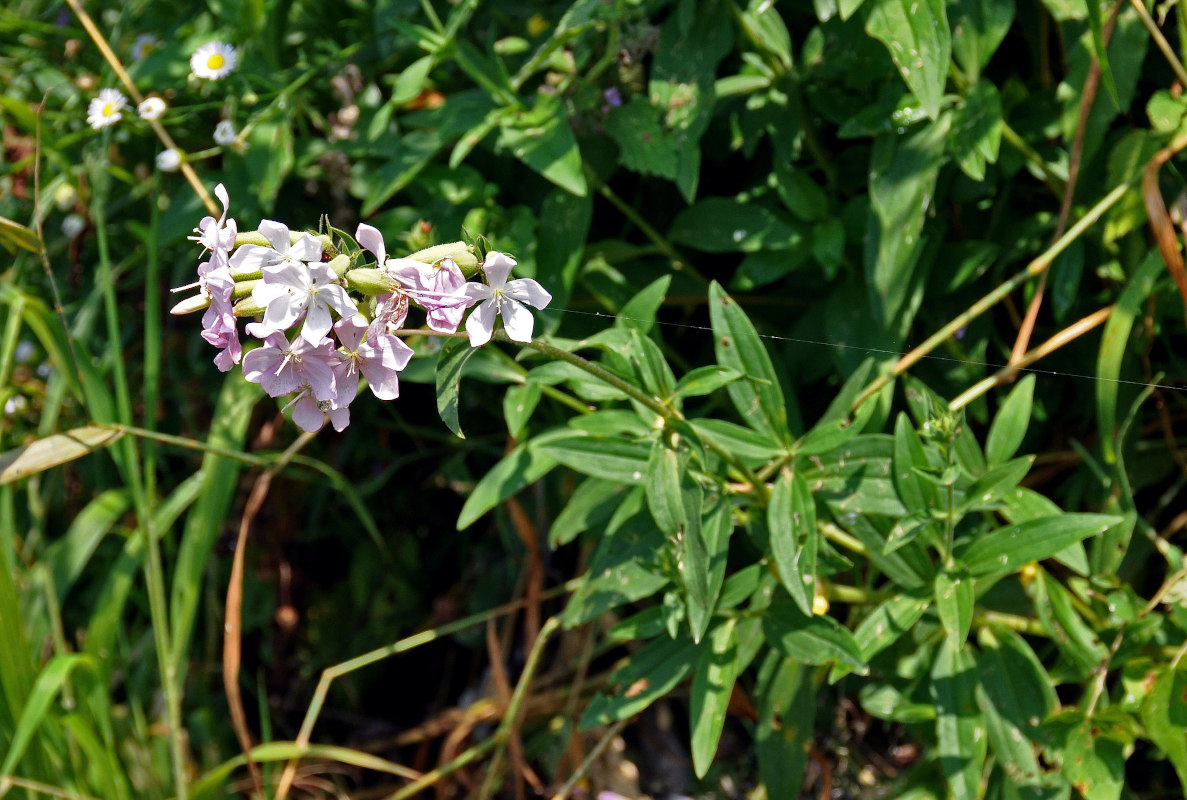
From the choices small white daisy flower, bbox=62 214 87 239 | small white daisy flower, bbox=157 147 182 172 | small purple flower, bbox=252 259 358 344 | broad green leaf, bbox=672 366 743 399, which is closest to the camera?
small purple flower, bbox=252 259 358 344

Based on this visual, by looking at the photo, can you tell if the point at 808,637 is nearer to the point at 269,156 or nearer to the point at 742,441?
the point at 742,441

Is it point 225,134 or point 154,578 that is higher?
point 225,134

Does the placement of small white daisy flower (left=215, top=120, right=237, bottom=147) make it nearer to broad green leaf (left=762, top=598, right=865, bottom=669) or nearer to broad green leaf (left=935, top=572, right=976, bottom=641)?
broad green leaf (left=762, top=598, right=865, bottom=669)

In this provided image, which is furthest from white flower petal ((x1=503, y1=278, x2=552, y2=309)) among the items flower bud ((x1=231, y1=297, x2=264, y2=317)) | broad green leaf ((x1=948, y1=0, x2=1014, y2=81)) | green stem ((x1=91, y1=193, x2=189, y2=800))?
green stem ((x1=91, y1=193, x2=189, y2=800))

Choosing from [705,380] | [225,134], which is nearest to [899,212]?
[705,380]

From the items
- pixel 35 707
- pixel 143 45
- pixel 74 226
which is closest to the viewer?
pixel 35 707

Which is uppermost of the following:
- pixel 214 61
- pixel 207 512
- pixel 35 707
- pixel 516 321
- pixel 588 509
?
pixel 516 321
